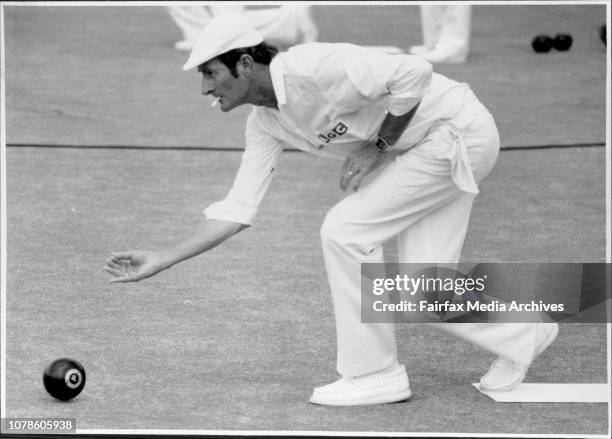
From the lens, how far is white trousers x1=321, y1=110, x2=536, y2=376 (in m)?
4.55

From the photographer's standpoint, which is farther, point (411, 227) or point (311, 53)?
point (411, 227)

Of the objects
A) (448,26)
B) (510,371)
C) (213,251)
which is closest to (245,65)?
(510,371)

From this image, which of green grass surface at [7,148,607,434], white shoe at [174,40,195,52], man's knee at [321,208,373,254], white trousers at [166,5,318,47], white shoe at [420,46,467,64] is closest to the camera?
man's knee at [321,208,373,254]

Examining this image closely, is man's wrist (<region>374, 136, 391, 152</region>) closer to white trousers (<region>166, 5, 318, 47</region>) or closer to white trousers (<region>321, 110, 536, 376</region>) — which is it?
white trousers (<region>321, 110, 536, 376</region>)

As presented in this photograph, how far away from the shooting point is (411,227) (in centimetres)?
475

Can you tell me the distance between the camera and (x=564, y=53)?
12.3 metres

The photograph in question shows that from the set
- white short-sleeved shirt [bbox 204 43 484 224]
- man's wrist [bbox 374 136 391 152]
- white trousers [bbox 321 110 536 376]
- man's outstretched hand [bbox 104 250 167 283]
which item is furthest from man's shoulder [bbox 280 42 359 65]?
man's outstretched hand [bbox 104 250 167 283]

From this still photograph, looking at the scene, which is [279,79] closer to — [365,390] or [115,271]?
[115,271]

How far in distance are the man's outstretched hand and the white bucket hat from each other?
1.97 ft

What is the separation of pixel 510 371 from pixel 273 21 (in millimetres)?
Result: 7804

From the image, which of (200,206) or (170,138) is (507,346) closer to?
(200,206)

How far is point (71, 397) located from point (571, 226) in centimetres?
336

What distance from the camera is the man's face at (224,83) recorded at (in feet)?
Answer: 14.6

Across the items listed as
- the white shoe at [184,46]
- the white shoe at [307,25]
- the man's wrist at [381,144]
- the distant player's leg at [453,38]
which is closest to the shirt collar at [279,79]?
the man's wrist at [381,144]
